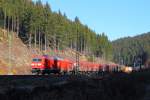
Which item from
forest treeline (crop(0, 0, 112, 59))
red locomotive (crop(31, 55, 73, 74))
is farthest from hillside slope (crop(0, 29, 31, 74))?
red locomotive (crop(31, 55, 73, 74))

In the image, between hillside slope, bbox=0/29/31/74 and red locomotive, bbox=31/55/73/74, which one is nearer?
red locomotive, bbox=31/55/73/74

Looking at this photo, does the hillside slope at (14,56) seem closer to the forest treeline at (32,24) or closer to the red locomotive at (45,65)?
the forest treeline at (32,24)

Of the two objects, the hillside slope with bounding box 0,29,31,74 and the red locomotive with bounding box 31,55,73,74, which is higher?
the hillside slope with bounding box 0,29,31,74

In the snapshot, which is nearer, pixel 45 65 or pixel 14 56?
pixel 45 65

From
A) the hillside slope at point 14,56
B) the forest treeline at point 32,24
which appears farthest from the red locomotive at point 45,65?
the forest treeline at point 32,24

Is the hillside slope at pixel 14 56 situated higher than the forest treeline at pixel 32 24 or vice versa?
the forest treeline at pixel 32 24

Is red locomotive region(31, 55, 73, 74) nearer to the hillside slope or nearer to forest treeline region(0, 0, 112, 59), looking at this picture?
the hillside slope

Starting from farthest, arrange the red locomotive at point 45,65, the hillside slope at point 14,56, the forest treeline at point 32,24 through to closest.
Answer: the forest treeline at point 32,24 → the hillside slope at point 14,56 → the red locomotive at point 45,65

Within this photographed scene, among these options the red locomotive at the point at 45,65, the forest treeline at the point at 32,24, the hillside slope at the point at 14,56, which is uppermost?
the forest treeline at the point at 32,24

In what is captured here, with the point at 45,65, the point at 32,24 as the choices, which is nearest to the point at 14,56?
the point at 32,24

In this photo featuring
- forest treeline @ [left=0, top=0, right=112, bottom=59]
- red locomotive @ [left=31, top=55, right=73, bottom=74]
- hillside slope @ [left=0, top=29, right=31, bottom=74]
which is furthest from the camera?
forest treeline @ [left=0, top=0, right=112, bottom=59]

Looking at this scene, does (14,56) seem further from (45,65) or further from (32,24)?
(45,65)

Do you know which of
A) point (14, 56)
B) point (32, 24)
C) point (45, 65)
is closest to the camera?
point (45, 65)

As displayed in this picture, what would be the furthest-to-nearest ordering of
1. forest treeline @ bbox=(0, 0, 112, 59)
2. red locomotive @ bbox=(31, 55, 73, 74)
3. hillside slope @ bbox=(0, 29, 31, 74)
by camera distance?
1. forest treeline @ bbox=(0, 0, 112, 59)
2. hillside slope @ bbox=(0, 29, 31, 74)
3. red locomotive @ bbox=(31, 55, 73, 74)
